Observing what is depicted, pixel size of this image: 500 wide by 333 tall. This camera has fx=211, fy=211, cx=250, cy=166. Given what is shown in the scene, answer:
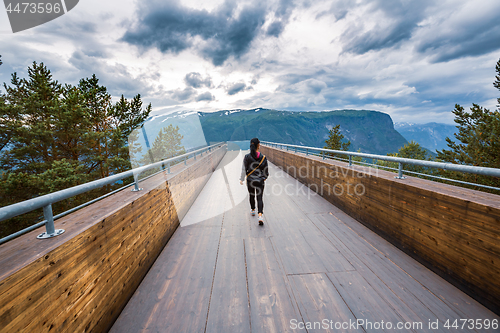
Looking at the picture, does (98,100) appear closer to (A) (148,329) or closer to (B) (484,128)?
(A) (148,329)

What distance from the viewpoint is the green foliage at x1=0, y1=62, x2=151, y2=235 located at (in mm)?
13609

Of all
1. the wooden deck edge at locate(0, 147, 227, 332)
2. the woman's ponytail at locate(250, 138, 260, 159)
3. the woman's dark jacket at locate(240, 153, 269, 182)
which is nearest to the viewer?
the wooden deck edge at locate(0, 147, 227, 332)

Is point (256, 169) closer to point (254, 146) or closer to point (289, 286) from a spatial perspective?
point (254, 146)

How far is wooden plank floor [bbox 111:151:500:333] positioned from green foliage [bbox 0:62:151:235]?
14066mm

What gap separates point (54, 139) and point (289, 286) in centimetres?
2131

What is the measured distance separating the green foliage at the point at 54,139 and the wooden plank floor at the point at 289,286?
14.1 meters

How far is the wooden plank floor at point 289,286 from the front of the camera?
81.0 inches

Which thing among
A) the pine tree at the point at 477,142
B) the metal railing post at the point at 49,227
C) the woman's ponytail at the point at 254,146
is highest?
the woman's ponytail at the point at 254,146

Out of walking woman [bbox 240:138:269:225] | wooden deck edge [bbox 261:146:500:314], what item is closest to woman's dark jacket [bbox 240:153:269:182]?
walking woman [bbox 240:138:269:225]

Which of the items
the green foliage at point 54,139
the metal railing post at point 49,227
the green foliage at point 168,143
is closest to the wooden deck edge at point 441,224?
the metal railing post at point 49,227

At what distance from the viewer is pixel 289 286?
8.30 feet

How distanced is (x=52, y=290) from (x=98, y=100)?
23747 mm

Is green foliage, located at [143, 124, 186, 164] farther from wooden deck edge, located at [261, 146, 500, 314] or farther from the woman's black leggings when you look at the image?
wooden deck edge, located at [261, 146, 500, 314]

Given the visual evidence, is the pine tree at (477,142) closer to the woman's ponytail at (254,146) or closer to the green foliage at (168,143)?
the woman's ponytail at (254,146)
